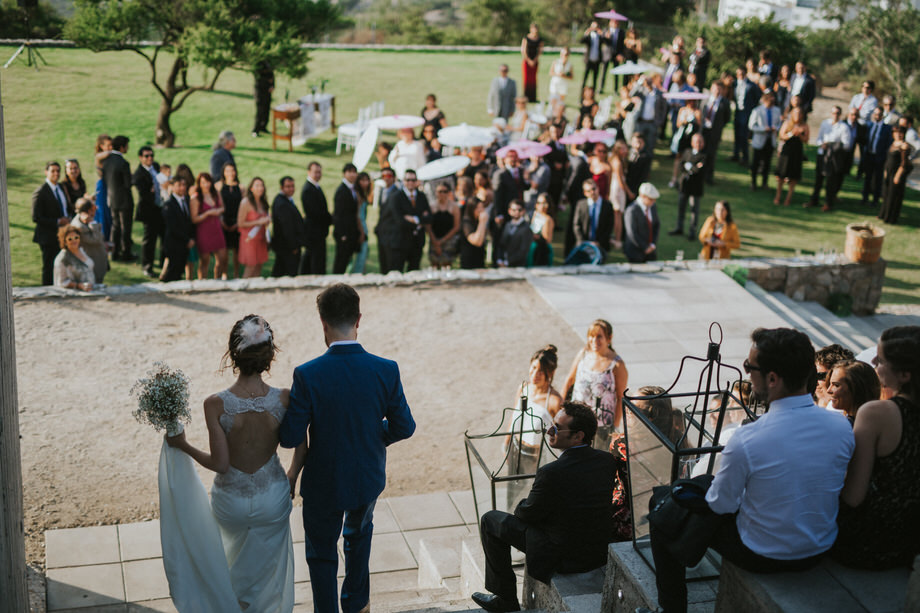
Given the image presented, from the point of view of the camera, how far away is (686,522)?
344cm

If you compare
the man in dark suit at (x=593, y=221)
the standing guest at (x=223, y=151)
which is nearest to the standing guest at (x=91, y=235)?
the standing guest at (x=223, y=151)

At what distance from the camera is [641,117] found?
52.3 ft

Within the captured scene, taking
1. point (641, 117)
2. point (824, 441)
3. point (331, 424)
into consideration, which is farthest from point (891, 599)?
point (641, 117)

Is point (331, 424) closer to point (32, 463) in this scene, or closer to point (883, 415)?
point (883, 415)

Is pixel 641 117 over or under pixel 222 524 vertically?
over

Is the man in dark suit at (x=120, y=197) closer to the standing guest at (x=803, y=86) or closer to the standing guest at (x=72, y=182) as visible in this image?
the standing guest at (x=72, y=182)

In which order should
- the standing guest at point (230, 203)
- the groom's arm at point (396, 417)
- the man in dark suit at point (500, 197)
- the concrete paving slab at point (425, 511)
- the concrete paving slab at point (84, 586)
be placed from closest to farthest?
1. the groom's arm at point (396, 417)
2. the concrete paving slab at point (84, 586)
3. the concrete paving slab at point (425, 511)
4. the standing guest at point (230, 203)
5. the man in dark suit at point (500, 197)

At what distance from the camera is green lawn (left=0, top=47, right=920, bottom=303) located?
514 inches

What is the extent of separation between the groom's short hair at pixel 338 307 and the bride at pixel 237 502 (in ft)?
0.82

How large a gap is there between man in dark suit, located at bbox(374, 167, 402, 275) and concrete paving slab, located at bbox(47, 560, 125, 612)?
227 inches

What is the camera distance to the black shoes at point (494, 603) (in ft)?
14.9

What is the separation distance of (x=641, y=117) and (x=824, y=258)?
16.9ft

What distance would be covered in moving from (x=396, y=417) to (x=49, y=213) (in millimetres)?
7112

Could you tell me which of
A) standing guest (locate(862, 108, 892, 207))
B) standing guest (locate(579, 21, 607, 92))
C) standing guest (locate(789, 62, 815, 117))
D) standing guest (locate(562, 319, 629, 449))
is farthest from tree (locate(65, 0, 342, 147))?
standing guest (locate(562, 319, 629, 449))
